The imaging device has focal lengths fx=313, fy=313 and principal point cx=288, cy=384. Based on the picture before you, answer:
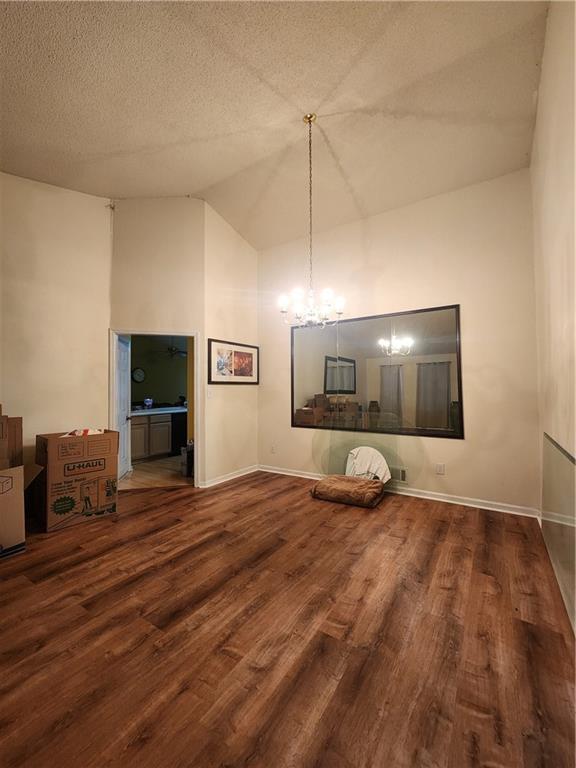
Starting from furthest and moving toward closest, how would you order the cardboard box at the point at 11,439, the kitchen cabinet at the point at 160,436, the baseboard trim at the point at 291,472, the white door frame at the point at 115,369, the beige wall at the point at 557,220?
the kitchen cabinet at the point at 160,436, the baseboard trim at the point at 291,472, the white door frame at the point at 115,369, the cardboard box at the point at 11,439, the beige wall at the point at 557,220

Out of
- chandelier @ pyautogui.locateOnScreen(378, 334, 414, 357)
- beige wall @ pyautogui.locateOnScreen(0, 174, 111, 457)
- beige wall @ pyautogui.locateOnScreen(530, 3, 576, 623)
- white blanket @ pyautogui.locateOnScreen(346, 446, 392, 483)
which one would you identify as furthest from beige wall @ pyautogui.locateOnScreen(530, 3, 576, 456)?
beige wall @ pyautogui.locateOnScreen(0, 174, 111, 457)

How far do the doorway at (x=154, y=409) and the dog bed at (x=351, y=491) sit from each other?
1682mm

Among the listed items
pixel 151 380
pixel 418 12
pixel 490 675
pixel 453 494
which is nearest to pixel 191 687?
pixel 490 675

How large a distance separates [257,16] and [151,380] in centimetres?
610

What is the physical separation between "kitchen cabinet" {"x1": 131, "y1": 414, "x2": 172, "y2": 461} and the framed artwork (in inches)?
82.7

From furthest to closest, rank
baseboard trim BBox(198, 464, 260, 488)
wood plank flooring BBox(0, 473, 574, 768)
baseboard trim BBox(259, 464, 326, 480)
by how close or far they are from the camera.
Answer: baseboard trim BBox(259, 464, 326, 480)
baseboard trim BBox(198, 464, 260, 488)
wood plank flooring BBox(0, 473, 574, 768)

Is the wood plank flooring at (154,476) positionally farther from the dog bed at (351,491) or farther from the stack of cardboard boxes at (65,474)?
the dog bed at (351,491)

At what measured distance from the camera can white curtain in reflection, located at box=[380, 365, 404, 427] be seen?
384 centimetres

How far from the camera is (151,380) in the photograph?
271 inches

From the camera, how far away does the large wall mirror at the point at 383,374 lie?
3551 mm

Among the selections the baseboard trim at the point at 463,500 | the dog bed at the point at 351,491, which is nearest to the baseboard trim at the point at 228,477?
the baseboard trim at the point at 463,500

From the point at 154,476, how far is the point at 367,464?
308cm

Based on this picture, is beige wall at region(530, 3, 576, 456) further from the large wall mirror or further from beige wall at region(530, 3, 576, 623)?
the large wall mirror

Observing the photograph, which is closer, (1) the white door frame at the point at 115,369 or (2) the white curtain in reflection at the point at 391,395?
(2) the white curtain in reflection at the point at 391,395
